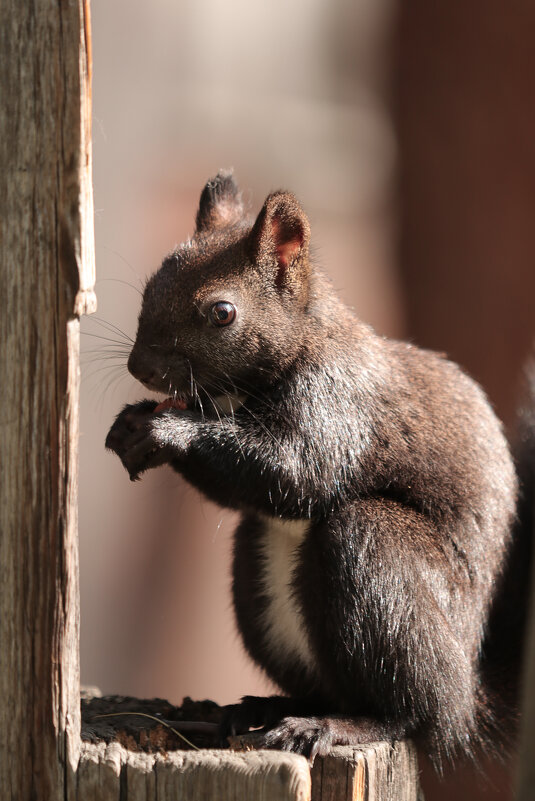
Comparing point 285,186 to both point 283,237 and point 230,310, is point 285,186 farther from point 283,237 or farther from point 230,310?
point 230,310

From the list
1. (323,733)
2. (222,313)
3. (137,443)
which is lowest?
(323,733)

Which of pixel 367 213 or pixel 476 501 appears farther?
pixel 367 213

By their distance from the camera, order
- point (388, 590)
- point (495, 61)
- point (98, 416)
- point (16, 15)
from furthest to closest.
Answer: point (495, 61), point (98, 416), point (388, 590), point (16, 15)

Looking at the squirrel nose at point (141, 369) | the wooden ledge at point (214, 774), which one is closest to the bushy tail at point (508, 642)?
the wooden ledge at point (214, 774)

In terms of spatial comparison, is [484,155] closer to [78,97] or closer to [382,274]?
[382,274]

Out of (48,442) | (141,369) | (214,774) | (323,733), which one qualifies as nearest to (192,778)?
(214,774)

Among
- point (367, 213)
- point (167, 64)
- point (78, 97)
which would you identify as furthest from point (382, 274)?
point (78, 97)

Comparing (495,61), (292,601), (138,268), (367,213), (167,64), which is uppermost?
(495,61)
